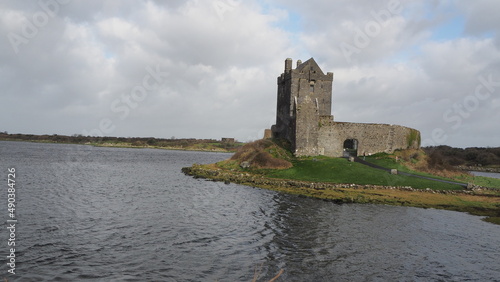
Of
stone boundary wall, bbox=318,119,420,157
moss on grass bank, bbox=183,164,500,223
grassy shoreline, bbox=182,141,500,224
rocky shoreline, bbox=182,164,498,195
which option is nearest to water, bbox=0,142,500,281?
moss on grass bank, bbox=183,164,500,223

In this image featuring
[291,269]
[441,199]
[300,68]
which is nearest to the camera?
[291,269]

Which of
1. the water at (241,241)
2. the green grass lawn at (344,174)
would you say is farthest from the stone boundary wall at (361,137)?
the water at (241,241)

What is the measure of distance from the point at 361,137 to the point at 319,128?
246 inches

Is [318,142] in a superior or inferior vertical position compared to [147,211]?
superior

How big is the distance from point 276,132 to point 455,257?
41.0 metres

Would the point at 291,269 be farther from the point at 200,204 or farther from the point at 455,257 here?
the point at 200,204

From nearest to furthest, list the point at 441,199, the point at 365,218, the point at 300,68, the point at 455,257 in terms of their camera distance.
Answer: the point at 455,257, the point at 365,218, the point at 441,199, the point at 300,68

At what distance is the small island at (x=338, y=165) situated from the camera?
29.1 m

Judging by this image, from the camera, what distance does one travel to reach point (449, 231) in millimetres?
19703

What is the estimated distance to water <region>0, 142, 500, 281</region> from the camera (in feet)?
42.0

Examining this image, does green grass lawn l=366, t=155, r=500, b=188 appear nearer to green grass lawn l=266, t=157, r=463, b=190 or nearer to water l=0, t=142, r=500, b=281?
green grass lawn l=266, t=157, r=463, b=190

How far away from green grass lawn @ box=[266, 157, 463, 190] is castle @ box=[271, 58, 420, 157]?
4419mm

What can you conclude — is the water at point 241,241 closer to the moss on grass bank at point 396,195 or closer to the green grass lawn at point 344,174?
the moss on grass bank at point 396,195

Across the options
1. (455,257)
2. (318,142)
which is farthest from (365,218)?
(318,142)
